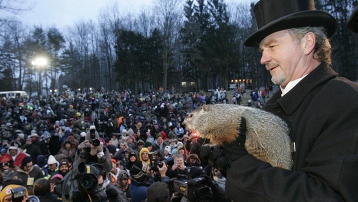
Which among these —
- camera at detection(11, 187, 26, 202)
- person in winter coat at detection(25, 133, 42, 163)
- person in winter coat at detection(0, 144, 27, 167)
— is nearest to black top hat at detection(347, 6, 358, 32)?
camera at detection(11, 187, 26, 202)

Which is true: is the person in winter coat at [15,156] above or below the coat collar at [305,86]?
below

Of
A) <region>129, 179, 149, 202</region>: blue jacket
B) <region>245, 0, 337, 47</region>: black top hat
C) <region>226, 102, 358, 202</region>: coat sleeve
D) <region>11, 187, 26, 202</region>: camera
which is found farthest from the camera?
<region>129, 179, 149, 202</region>: blue jacket

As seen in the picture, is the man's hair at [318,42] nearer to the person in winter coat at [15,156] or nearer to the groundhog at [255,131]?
the groundhog at [255,131]

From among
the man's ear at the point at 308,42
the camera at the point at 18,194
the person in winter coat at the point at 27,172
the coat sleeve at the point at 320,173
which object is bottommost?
the person in winter coat at the point at 27,172

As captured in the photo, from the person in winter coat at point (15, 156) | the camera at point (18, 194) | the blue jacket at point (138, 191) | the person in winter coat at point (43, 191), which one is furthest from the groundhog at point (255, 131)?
the person in winter coat at point (15, 156)

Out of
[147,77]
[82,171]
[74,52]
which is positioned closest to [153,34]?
[147,77]

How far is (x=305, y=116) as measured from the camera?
4.07 feet

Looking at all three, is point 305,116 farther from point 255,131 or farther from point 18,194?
point 18,194

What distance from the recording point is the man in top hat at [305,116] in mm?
1001

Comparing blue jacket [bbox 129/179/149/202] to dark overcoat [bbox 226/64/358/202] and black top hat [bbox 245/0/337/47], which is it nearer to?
dark overcoat [bbox 226/64/358/202]

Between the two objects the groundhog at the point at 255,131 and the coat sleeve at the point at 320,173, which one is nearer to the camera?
the coat sleeve at the point at 320,173

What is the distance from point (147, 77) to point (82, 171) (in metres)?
45.1

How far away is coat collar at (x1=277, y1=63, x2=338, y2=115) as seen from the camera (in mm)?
1317

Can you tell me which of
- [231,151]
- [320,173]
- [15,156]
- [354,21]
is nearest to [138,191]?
[231,151]
